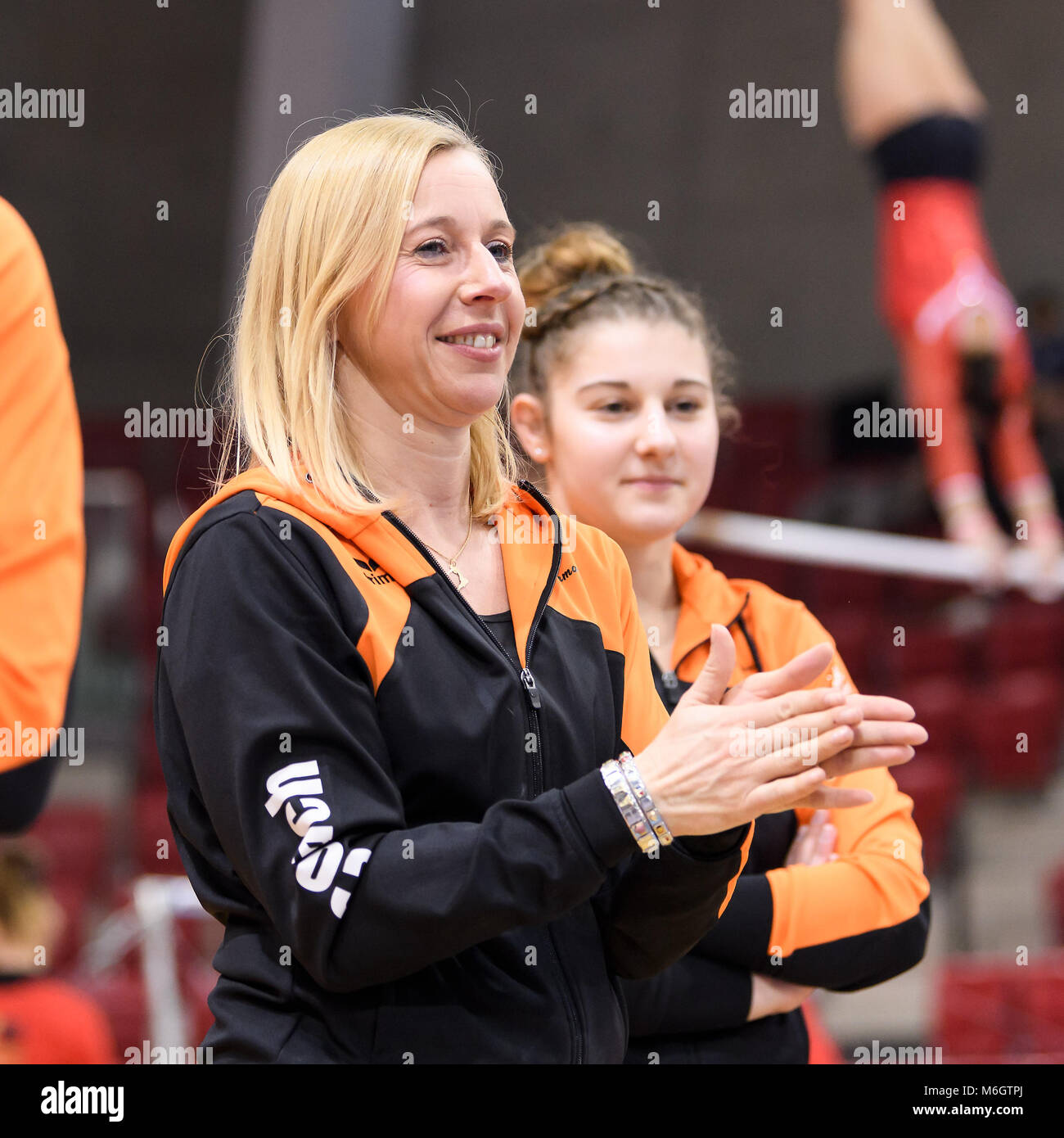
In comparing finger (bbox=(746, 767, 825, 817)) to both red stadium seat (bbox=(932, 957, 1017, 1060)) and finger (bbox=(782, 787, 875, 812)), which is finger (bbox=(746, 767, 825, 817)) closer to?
finger (bbox=(782, 787, 875, 812))

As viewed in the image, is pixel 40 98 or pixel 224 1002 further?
pixel 40 98

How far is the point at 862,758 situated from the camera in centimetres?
112

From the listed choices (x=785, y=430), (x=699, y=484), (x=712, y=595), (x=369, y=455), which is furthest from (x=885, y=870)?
(x=785, y=430)

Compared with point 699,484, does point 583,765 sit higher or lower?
lower

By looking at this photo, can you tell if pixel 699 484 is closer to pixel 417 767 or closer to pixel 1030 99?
pixel 417 767

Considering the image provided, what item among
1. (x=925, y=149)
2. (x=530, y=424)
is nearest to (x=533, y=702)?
(x=530, y=424)

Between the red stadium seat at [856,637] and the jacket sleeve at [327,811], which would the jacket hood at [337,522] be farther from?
the red stadium seat at [856,637]

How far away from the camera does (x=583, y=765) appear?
117 centimetres

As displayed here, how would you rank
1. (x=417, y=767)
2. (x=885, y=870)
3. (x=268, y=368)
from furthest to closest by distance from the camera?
(x=885, y=870), (x=268, y=368), (x=417, y=767)

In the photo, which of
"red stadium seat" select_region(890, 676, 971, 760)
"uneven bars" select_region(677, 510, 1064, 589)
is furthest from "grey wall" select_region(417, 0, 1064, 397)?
"red stadium seat" select_region(890, 676, 971, 760)

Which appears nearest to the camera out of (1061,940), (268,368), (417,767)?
(417,767)

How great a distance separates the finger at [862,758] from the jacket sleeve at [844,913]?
0.34m

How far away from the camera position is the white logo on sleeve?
1006 millimetres

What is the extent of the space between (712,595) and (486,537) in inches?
16.9
